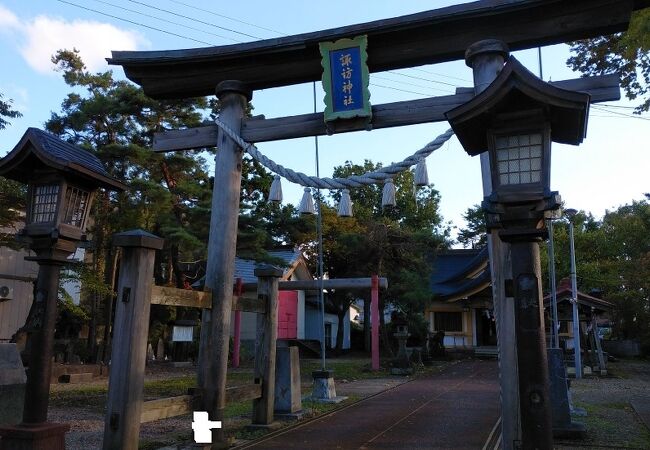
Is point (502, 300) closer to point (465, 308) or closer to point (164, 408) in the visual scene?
point (164, 408)

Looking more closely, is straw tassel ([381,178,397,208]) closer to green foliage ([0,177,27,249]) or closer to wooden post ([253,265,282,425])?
wooden post ([253,265,282,425])

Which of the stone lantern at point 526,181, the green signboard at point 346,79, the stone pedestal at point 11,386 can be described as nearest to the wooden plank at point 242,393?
the stone pedestal at point 11,386

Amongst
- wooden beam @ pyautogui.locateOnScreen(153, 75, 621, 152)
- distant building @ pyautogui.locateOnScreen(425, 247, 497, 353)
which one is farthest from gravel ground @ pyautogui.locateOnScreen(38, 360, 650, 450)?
distant building @ pyautogui.locateOnScreen(425, 247, 497, 353)

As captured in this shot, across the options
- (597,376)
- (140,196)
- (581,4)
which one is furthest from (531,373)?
(597,376)

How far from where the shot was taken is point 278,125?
700cm

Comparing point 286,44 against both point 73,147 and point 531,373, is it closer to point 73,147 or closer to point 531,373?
point 73,147

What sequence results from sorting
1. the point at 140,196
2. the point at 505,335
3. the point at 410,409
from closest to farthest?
the point at 505,335 → the point at 410,409 → the point at 140,196

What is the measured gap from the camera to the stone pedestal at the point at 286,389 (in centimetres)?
822

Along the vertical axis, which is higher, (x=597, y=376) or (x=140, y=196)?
(x=140, y=196)

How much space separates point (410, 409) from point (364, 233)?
586 inches

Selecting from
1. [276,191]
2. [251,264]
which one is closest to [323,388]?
[276,191]

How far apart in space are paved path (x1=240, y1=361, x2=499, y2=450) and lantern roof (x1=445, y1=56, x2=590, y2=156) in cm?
415

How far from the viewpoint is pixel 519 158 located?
13.6 feet

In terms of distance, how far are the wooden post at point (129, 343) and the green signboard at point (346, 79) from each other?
9.13 feet
